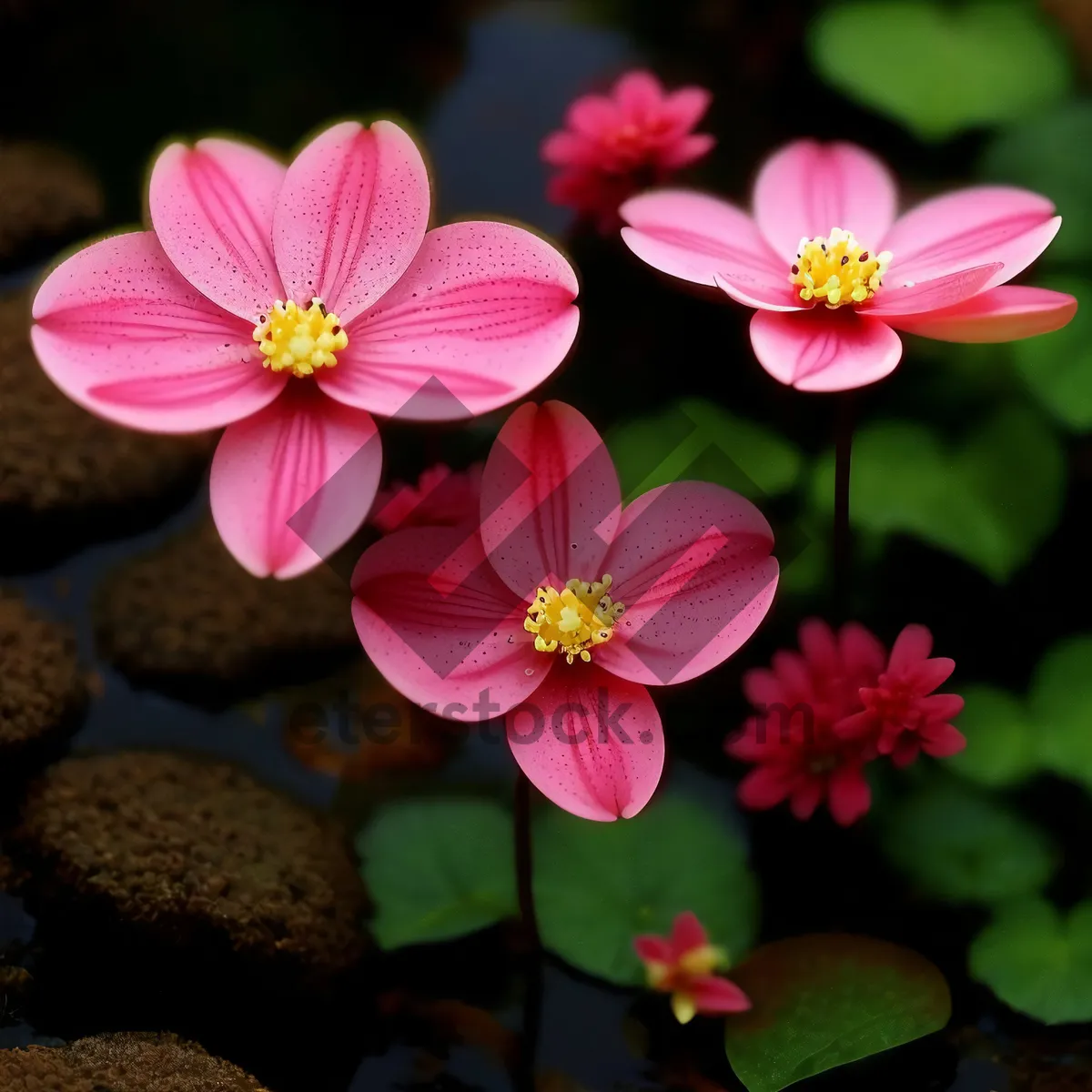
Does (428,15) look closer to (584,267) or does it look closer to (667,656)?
(584,267)

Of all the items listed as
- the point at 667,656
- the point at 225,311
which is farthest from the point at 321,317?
the point at 667,656

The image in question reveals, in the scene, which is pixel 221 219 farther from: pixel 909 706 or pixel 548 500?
pixel 909 706

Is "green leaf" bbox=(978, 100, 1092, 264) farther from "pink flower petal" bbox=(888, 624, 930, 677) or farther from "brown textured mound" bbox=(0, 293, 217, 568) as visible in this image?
"brown textured mound" bbox=(0, 293, 217, 568)

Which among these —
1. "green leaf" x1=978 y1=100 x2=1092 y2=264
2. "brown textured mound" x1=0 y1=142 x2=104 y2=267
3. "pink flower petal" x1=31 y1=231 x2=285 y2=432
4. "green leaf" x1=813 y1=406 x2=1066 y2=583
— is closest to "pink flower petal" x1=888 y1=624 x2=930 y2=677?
"green leaf" x1=813 y1=406 x2=1066 y2=583

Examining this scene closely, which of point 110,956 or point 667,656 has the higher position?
point 667,656

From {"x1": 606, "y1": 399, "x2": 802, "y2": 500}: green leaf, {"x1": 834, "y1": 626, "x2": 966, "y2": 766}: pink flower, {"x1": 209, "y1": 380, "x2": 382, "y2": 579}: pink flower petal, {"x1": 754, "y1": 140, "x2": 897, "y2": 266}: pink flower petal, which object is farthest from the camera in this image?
{"x1": 606, "y1": 399, "x2": 802, "y2": 500}: green leaf

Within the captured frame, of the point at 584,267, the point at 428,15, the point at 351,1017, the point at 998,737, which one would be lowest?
the point at 351,1017
